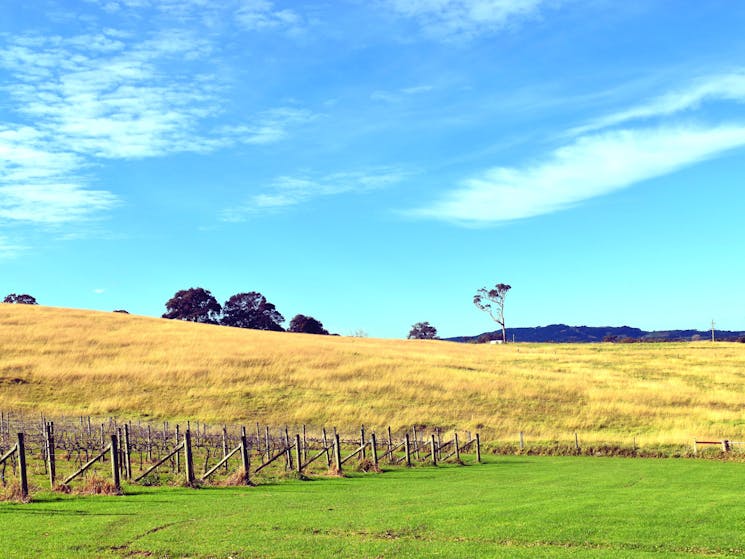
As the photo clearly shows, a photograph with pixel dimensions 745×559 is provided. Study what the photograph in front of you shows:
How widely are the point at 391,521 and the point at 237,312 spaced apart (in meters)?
153

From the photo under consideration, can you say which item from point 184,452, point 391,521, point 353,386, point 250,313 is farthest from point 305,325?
point 391,521

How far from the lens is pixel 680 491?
84.8ft

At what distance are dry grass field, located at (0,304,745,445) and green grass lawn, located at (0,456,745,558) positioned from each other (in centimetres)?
2623

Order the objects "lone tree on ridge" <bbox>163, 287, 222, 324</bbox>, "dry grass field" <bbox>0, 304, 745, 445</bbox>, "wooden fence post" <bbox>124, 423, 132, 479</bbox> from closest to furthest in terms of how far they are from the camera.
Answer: "wooden fence post" <bbox>124, 423, 132, 479</bbox> < "dry grass field" <bbox>0, 304, 745, 445</bbox> < "lone tree on ridge" <bbox>163, 287, 222, 324</bbox>

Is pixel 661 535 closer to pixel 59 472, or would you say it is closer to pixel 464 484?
pixel 464 484

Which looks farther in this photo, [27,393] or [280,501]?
[27,393]

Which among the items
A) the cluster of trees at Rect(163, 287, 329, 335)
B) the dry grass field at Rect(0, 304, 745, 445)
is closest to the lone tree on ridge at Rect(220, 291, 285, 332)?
the cluster of trees at Rect(163, 287, 329, 335)

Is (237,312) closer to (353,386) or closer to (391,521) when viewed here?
(353,386)

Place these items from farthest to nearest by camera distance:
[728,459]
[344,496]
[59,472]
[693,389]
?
[693,389]
[728,459]
[59,472]
[344,496]

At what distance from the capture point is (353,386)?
67.0 meters

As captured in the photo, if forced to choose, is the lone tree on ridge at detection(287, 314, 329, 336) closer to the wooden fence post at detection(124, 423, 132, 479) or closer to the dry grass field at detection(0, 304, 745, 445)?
the dry grass field at detection(0, 304, 745, 445)

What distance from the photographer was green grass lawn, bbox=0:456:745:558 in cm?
1637

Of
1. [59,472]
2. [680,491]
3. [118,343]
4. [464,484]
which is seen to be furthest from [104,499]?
[118,343]

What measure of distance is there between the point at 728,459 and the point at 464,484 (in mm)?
20152
